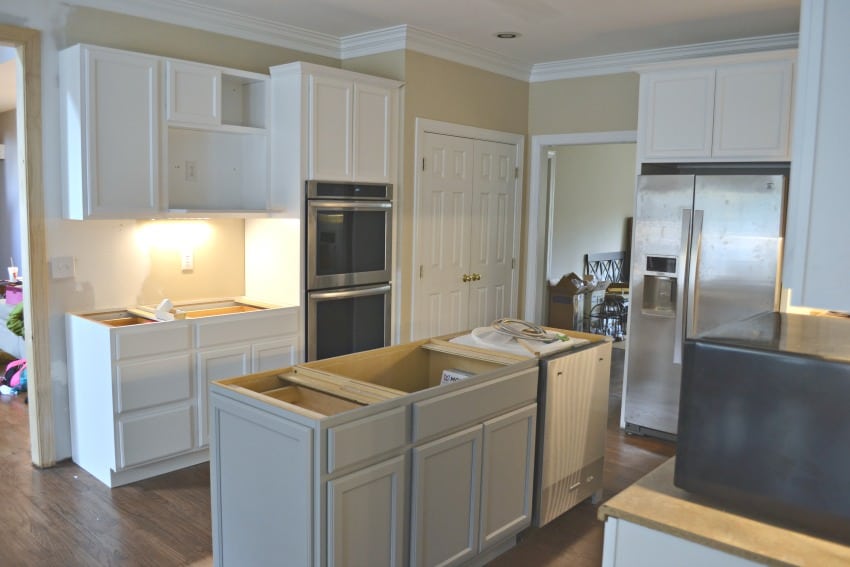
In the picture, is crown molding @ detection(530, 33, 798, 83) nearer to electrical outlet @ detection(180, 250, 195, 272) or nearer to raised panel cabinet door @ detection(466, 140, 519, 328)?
raised panel cabinet door @ detection(466, 140, 519, 328)

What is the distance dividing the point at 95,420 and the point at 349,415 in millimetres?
2133

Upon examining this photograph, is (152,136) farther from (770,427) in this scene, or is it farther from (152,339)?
(770,427)

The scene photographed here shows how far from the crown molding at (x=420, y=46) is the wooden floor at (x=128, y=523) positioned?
2.90 metres

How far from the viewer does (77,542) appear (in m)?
3.10

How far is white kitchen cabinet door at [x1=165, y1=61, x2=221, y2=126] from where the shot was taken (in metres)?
3.82

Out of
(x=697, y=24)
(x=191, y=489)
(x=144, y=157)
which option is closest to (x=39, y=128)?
(x=144, y=157)

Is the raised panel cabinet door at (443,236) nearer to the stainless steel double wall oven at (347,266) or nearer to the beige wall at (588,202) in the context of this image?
the stainless steel double wall oven at (347,266)

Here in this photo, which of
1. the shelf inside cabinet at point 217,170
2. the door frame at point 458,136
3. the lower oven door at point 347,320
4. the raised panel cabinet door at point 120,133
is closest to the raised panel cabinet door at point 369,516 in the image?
the lower oven door at point 347,320

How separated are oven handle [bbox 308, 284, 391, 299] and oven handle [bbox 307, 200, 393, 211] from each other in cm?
52

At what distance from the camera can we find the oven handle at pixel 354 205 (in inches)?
169

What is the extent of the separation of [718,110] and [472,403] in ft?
8.73

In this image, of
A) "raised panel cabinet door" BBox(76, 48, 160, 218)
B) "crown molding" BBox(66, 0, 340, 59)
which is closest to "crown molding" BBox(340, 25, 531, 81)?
"crown molding" BBox(66, 0, 340, 59)

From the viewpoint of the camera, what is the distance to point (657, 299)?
179 inches

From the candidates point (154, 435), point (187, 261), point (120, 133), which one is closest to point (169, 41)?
point (120, 133)
